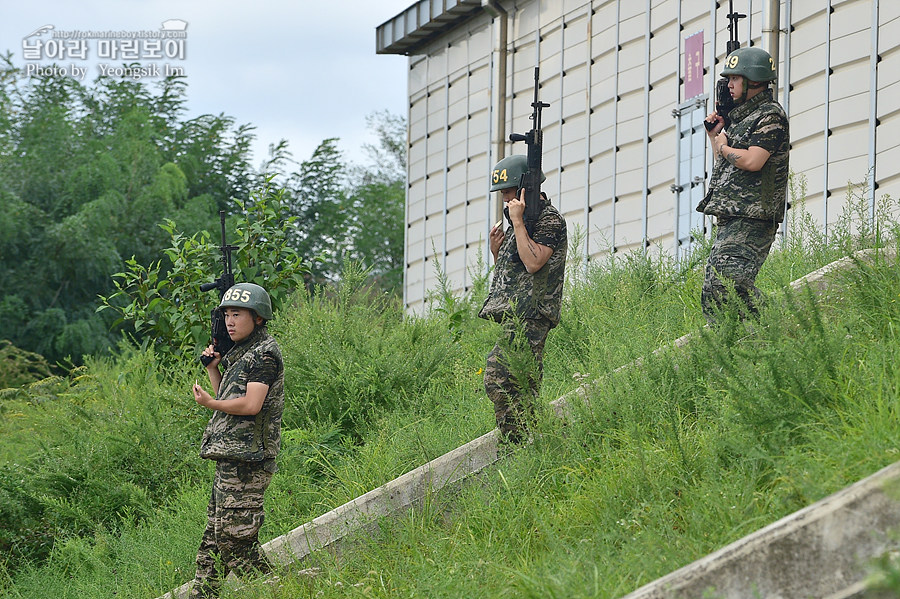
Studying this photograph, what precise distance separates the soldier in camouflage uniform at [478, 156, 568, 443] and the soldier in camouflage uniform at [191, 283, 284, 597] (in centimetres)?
123

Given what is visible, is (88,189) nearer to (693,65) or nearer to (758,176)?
(693,65)

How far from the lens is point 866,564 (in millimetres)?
3422

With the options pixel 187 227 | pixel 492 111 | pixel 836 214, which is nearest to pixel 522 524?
pixel 836 214

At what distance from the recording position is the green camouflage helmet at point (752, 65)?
6.48 metres

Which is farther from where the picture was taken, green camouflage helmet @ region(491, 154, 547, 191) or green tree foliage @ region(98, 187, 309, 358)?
green tree foliage @ region(98, 187, 309, 358)

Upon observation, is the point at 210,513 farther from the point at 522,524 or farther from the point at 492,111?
the point at 492,111

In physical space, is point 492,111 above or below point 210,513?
above

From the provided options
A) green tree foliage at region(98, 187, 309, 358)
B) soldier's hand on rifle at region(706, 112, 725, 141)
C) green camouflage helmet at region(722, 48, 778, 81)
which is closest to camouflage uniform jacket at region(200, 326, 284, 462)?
soldier's hand on rifle at region(706, 112, 725, 141)

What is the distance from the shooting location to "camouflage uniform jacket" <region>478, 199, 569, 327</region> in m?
6.48

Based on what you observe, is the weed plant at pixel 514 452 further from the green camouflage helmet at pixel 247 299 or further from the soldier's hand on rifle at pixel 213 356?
the green camouflage helmet at pixel 247 299

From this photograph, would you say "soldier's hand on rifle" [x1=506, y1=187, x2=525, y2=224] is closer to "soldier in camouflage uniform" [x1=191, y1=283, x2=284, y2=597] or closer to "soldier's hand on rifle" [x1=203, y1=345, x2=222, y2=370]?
"soldier in camouflage uniform" [x1=191, y1=283, x2=284, y2=597]

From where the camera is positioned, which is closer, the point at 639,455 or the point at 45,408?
the point at 639,455

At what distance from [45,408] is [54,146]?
18.3 m

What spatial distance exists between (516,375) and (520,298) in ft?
2.43
